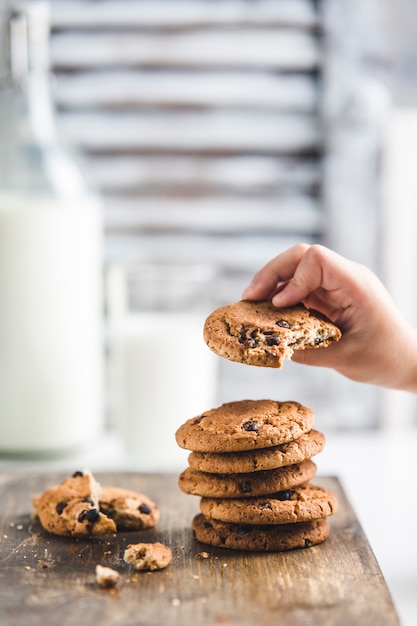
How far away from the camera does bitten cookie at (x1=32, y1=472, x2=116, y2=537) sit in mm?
1435

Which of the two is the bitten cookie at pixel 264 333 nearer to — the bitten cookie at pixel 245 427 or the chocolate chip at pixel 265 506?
the bitten cookie at pixel 245 427

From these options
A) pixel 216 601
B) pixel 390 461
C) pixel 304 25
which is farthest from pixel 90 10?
pixel 216 601

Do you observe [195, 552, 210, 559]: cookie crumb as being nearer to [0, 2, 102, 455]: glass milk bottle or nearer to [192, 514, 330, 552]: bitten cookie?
[192, 514, 330, 552]: bitten cookie

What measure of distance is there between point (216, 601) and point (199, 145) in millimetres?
1703

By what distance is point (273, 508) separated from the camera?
1.34 meters

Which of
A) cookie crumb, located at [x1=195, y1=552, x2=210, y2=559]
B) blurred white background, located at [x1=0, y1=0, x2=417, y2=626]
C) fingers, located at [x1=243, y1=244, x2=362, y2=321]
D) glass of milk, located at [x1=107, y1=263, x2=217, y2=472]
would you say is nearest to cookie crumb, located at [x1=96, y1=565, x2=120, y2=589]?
cookie crumb, located at [x1=195, y1=552, x2=210, y2=559]

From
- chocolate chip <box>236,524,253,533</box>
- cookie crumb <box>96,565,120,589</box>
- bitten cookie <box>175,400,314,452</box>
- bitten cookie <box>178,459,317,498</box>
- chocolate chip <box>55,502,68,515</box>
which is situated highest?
bitten cookie <box>175,400,314,452</box>

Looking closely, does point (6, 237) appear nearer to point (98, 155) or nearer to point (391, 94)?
point (98, 155)

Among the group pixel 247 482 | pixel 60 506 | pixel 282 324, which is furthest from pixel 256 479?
pixel 60 506

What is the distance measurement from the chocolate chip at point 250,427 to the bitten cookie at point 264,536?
0.16 m

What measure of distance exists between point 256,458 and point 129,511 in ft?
0.91

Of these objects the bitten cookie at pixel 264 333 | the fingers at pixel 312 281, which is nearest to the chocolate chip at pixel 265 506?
the bitten cookie at pixel 264 333

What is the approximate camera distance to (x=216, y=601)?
116cm

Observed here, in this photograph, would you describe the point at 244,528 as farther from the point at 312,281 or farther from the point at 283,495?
the point at 312,281
